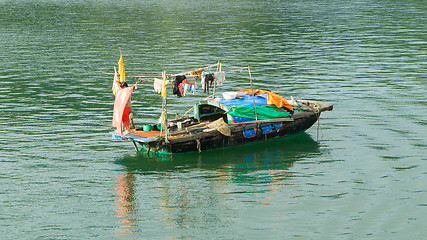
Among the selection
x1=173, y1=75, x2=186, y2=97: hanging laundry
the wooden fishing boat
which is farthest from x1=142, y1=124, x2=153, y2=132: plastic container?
x1=173, y1=75, x2=186, y2=97: hanging laundry

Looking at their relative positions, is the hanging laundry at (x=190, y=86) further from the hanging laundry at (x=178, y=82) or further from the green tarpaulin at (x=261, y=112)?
the green tarpaulin at (x=261, y=112)

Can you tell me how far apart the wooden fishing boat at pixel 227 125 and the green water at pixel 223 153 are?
0.58 meters

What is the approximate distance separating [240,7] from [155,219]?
7746 centimetres

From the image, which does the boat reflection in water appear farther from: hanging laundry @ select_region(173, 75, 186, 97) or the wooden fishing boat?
hanging laundry @ select_region(173, 75, 186, 97)

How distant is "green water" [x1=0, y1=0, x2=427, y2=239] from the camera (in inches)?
793

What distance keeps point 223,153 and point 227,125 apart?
134 centimetres

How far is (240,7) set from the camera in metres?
94.8

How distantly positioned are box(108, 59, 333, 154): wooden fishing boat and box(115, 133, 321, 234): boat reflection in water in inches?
18.0

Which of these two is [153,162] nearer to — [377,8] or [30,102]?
[30,102]

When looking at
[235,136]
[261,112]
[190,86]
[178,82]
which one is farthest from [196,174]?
[190,86]

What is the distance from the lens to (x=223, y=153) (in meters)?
27.1

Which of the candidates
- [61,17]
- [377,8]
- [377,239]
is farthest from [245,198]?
[377,8]

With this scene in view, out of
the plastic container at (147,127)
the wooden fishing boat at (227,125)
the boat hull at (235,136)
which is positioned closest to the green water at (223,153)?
the boat hull at (235,136)

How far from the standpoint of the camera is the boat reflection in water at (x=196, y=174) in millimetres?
21234
